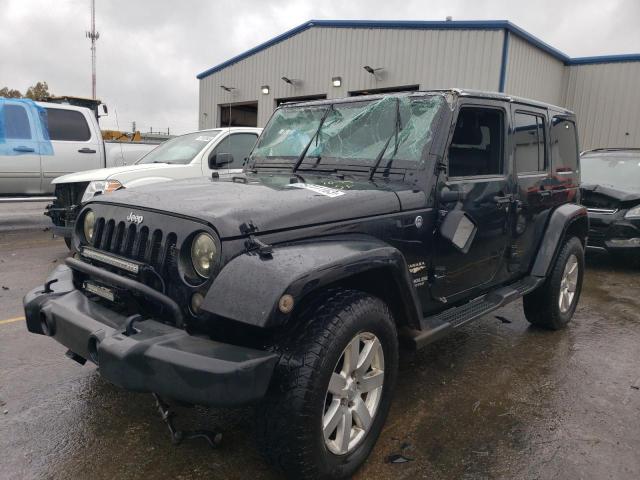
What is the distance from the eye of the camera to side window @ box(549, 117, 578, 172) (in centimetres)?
439

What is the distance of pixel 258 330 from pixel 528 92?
13433 mm

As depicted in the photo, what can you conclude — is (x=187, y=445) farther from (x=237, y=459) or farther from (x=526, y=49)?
(x=526, y=49)

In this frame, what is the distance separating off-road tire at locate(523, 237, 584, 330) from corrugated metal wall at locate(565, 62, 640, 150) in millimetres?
11769

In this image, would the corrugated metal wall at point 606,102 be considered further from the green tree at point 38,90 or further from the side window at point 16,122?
the green tree at point 38,90

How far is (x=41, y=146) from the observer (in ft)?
29.2

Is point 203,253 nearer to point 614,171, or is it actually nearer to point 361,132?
point 361,132

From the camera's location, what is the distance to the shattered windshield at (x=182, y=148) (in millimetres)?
6986

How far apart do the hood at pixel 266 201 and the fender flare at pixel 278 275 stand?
150mm

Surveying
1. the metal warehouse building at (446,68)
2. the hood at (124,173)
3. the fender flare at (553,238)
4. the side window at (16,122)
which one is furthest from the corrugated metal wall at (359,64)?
the side window at (16,122)

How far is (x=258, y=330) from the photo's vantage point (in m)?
2.16

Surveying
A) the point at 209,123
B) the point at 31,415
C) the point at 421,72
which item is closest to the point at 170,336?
the point at 31,415

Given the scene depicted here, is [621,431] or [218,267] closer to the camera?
[218,267]

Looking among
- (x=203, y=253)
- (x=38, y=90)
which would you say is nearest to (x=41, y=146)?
(x=203, y=253)

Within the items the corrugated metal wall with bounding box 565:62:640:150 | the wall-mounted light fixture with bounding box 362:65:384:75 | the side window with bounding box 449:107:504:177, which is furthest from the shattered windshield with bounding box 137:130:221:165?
the corrugated metal wall with bounding box 565:62:640:150
